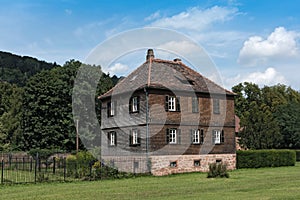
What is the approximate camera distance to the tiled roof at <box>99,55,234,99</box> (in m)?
33.4

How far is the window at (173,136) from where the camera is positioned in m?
32.8

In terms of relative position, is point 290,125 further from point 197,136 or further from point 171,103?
point 171,103

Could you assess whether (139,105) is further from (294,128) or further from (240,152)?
(294,128)

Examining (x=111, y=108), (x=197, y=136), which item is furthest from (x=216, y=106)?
(x=111, y=108)

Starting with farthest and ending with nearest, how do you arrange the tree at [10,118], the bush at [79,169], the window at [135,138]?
the tree at [10,118], the window at [135,138], the bush at [79,169]

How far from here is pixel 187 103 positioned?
34.2 m

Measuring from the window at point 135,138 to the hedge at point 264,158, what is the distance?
10425 millimetres

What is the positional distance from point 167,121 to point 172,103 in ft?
5.18

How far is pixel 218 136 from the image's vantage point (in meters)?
36.2

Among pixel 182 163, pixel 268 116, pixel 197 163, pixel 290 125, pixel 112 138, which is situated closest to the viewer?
pixel 182 163

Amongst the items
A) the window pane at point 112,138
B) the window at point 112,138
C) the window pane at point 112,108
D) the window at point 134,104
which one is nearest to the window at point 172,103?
the window at point 134,104

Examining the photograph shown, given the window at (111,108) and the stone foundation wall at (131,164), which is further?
the window at (111,108)

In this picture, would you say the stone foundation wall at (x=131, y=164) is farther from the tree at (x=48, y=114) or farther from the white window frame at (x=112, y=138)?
the tree at (x=48, y=114)

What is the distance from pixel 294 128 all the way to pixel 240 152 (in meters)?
23.2
